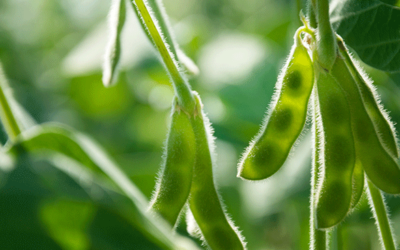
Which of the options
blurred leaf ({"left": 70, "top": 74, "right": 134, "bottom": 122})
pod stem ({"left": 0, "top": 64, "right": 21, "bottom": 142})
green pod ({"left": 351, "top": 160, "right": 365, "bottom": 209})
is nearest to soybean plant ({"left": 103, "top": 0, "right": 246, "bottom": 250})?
green pod ({"left": 351, "top": 160, "right": 365, "bottom": 209})

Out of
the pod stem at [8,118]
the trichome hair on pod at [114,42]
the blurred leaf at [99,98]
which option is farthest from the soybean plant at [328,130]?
the blurred leaf at [99,98]

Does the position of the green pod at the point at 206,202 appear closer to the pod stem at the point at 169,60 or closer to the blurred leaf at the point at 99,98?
the pod stem at the point at 169,60

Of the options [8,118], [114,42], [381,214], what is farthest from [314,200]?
[8,118]

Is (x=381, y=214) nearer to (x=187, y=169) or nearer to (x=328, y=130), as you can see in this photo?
(x=328, y=130)

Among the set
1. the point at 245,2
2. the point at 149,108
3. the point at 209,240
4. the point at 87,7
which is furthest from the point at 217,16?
the point at 209,240

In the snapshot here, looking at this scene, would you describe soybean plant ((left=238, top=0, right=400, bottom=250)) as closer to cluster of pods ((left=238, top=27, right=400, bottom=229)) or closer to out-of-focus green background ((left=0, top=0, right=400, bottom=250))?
cluster of pods ((left=238, top=27, right=400, bottom=229))

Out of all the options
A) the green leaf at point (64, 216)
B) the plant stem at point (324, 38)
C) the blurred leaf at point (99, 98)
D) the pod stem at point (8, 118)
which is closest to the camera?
the green leaf at point (64, 216)

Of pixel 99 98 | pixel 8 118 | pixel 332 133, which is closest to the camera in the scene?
pixel 332 133
